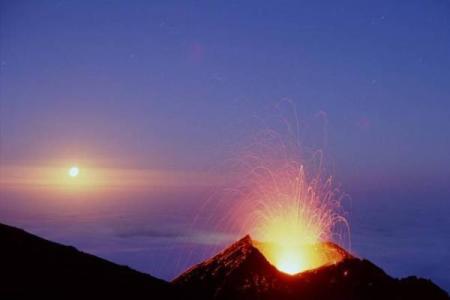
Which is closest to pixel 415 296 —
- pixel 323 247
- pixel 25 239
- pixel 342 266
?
pixel 342 266

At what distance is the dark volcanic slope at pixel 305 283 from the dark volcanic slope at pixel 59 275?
439 centimetres

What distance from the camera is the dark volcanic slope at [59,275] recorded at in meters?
35.7

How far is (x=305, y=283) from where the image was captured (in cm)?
4331

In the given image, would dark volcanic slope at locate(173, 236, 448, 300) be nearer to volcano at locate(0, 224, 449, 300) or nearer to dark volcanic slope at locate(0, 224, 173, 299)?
volcano at locate(0, 224, 449, 300)

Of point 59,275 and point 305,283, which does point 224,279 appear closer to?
point 305,283

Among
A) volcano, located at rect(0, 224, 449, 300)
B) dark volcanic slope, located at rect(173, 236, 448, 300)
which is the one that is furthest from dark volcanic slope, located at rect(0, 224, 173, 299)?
dark volcanic slope, located at rect(173, 236, 448, 300)

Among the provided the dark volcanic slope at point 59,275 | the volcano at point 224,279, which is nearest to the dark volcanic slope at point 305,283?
the volcano at point 224,279

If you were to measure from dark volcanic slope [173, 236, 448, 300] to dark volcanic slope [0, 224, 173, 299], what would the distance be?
439cm

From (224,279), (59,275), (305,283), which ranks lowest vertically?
(59,275)

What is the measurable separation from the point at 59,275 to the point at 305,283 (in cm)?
1844

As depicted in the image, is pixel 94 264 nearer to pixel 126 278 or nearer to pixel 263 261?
pixel 126 278

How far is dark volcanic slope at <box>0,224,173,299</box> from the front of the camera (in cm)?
3572

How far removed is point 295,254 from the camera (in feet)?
162

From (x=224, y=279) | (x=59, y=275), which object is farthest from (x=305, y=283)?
(x=59, y=275)
